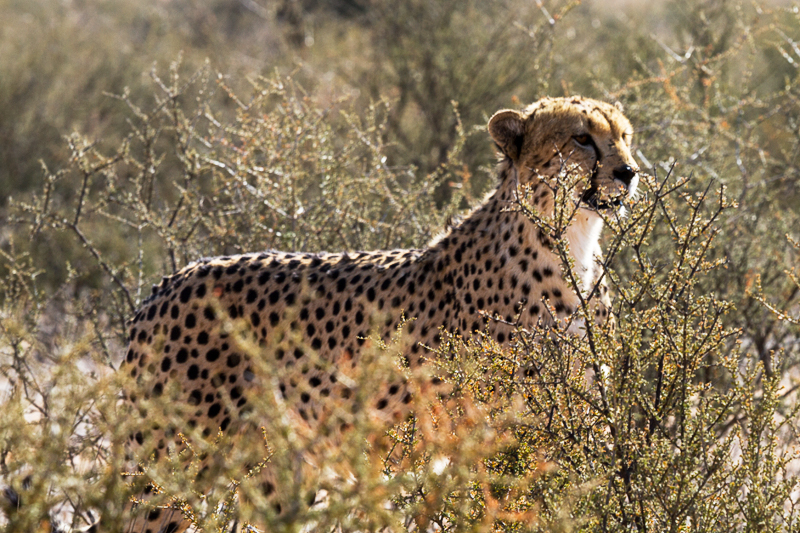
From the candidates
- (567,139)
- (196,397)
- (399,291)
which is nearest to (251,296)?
(196,397)

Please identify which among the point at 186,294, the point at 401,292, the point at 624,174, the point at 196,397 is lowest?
the point at 196,397

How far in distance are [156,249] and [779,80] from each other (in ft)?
25.0

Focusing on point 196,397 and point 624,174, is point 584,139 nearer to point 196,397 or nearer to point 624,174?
point 624,174

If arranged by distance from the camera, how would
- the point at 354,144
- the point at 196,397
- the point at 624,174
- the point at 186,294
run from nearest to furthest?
the point at 624,174 → the point at 196,397 → the point at 186,294 → the point at 354,144

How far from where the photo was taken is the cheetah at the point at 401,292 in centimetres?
316

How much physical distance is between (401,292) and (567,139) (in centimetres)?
88

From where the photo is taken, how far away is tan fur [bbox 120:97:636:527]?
3170mm

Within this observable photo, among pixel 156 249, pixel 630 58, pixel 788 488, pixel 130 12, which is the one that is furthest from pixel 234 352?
pixel 130 12

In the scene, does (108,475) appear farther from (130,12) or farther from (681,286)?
(130,12)

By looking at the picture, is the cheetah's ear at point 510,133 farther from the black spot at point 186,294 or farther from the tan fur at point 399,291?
the black spot at point 186,294

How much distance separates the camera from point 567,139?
10.8 feet

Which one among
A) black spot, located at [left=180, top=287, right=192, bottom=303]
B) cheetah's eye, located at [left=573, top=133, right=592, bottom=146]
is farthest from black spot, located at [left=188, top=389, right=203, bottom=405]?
cheetah's eye, located at [left=573, top=133, right=592, bottom=146]

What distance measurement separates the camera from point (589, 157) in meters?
3.25

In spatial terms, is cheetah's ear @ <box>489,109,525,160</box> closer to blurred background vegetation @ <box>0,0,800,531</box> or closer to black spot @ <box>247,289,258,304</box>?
blurred background vegetation @ <box>0,0,800,531</box>
